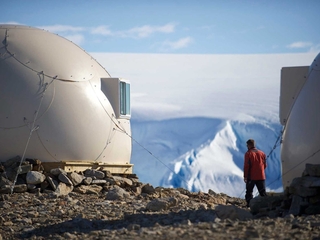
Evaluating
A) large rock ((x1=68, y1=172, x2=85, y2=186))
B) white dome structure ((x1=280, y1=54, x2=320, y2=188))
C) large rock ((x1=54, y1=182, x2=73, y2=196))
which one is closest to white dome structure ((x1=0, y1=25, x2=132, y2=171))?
large rock ((x1=68, y1=172, x2=85, y2=186))

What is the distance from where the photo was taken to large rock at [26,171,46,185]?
48.7 feet

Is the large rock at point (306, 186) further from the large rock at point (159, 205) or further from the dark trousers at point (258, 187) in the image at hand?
the dark trousers at point (258, 187)

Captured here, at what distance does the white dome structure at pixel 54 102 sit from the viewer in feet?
49.6

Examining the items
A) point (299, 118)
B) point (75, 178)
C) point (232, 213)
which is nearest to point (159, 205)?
point (232, 213)

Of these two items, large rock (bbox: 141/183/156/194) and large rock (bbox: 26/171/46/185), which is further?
large rock (bbox: 141/183/156/194)

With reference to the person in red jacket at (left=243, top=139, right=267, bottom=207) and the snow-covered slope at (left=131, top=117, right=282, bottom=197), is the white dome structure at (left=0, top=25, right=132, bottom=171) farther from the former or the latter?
the snow-covered slope at (left=131, top=117, right=282, bottom=197)

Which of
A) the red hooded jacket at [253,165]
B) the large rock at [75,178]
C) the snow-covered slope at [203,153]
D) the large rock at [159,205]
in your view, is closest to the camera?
the large rock at [159,205]

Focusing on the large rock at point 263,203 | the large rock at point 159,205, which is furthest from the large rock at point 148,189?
the large rock at point 263,203

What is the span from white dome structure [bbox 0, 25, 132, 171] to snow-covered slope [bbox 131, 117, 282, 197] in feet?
28.6

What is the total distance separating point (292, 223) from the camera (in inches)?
333

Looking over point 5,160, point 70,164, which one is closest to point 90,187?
point 70,164

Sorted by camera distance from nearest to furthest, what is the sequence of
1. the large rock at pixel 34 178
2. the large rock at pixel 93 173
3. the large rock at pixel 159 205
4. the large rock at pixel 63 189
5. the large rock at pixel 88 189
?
the large rock at pixel 159 205, the large rock at pixel 63 189, the large rock at pixel 34 178, the large rock at pixel 88 189, the large rock at pixel 93 173

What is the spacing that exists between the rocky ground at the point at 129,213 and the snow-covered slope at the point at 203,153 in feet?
28.7

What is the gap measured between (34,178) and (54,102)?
161 cm
